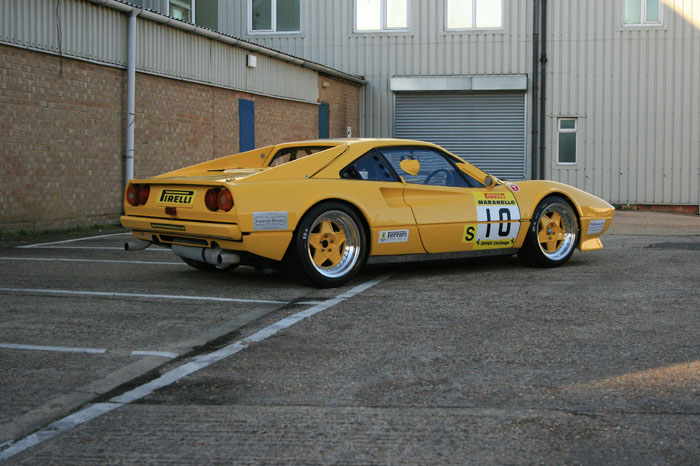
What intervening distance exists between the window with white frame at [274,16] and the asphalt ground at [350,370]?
1661 cm

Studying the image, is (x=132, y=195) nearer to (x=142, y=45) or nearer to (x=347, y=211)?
(x=347, y=211)

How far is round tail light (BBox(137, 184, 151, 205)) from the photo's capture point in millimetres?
7430

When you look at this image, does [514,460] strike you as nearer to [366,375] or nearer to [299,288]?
[366,375]

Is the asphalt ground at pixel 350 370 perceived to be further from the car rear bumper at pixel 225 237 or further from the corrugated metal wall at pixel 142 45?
the corrugated metal wall at pixel 142 45

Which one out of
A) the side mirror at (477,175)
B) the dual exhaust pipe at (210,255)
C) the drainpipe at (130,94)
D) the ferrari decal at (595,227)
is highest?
the drainpipe at (130,94)

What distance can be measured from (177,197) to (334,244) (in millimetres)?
1312

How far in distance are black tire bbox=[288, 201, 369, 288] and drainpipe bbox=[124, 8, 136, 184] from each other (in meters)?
6.98

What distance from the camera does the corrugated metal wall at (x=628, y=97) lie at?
21.7 metres

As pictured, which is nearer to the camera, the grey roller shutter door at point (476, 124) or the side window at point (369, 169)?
the side window at point (369, 169)

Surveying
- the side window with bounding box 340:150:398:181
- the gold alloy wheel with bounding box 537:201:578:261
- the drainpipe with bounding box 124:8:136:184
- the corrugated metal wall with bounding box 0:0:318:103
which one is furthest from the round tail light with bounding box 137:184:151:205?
the drainpipe with bounding box 124:8:136:184

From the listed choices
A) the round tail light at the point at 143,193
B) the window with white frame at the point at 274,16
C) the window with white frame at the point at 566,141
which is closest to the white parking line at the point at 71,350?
the round tail light at the point at 143,193

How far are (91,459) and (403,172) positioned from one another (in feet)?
16.4

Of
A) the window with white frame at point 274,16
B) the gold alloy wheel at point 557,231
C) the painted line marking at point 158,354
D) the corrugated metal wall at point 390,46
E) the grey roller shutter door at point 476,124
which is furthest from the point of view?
the window with white frame at point 274,16

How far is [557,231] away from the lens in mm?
8617
